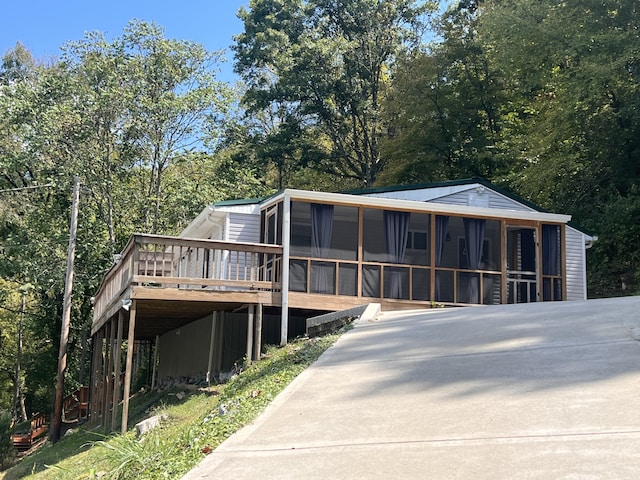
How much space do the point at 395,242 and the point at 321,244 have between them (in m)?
1.69

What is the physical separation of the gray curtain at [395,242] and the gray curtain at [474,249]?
1519 millimetres

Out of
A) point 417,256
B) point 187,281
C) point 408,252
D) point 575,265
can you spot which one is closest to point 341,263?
point 408,252

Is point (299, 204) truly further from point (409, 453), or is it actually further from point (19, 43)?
point (19, 43)

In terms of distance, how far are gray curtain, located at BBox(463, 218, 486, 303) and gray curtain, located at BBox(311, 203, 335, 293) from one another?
10.7 feet

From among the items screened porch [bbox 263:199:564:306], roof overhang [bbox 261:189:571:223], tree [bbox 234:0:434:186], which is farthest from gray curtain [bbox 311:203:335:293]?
tree [bbox 234:0:434:186]

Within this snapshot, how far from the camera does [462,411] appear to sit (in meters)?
5.48

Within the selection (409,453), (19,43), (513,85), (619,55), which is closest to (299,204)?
(409,453)

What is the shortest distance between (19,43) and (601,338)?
105ft

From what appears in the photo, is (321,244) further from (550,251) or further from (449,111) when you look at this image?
(449,111)

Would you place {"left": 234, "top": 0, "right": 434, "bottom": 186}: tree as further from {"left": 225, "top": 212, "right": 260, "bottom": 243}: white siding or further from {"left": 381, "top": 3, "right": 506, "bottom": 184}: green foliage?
{"left": 225, "top": 212, "right": 260, "bottom": 243}: white siding

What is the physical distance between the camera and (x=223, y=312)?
48.9ft

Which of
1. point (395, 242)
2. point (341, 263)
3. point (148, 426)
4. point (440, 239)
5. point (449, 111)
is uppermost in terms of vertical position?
point (449, 111)

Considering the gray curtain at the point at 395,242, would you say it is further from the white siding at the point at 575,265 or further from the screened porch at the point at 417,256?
the white siding at the point at 575,265

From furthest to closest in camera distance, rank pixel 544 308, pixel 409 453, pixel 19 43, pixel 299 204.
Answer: pixel 19 43 → pixel 299 204 → pixel 544 308 → pixel 409 453
